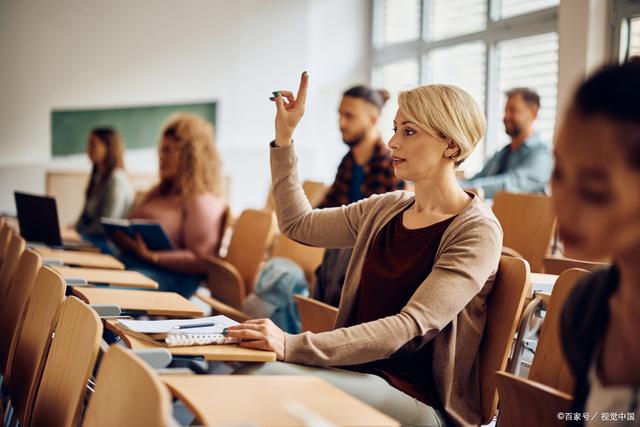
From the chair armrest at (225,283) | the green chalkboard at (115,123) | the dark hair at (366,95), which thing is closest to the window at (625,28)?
the dark hair at (366,95)

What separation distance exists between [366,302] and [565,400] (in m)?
0.69

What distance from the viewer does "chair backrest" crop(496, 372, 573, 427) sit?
1698mm

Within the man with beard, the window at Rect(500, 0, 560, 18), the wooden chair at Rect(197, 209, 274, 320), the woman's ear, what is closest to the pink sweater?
the wooden chair at Rect(197, 209, 274, 320)

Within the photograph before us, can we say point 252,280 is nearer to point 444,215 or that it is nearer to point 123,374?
point 444,215

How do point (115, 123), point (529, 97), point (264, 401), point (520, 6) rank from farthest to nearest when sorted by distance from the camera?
point (115, 123), point (520, 6), point (529, 97), point (264, 401)

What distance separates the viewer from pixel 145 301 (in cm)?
253

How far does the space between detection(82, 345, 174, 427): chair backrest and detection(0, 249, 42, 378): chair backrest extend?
3.47 ft

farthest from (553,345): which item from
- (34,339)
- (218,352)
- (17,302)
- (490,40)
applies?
(490,40)

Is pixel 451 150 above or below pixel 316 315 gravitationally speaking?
above

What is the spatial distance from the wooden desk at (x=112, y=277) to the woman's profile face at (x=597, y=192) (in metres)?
2.11

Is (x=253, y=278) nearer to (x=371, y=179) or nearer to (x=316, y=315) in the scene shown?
(x=371, y=179)

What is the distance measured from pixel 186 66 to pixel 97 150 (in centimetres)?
228

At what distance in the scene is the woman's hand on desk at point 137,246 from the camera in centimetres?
435

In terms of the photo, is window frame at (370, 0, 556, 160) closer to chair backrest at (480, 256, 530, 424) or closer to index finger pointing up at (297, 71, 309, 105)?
index finger pointing up at (297, 71, 309, 105)
